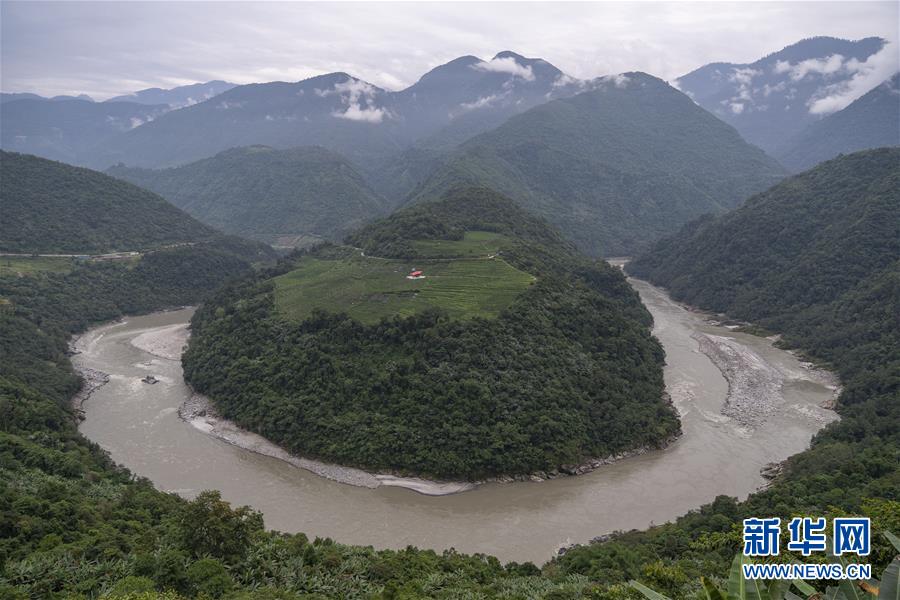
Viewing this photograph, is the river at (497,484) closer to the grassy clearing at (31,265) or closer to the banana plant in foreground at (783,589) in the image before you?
the banana plant in foreground at (783,589)

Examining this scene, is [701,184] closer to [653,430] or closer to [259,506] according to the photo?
[653,430]

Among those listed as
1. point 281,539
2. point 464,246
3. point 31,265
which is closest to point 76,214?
point 31,265

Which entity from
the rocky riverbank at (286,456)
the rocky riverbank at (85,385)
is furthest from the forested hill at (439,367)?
the rocky riverbank at (85,385)

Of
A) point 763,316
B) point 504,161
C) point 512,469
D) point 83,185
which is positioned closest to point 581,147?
point 504,161

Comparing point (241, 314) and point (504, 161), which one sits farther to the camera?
point (504, 161)

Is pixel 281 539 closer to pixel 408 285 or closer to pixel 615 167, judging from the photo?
pixel 408 285

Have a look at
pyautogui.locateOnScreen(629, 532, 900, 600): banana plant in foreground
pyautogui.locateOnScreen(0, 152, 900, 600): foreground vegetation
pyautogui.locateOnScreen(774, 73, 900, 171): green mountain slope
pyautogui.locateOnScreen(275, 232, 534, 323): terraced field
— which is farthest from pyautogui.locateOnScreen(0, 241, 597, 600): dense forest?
pyautogui.locateOnScreen(774, 73, 900, 171): green mountain slope
